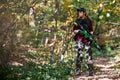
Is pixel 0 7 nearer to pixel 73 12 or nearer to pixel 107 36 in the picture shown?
pixel 73 12

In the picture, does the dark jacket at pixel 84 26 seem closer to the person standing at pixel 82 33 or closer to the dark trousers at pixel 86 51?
the person standing at pixel 82 33

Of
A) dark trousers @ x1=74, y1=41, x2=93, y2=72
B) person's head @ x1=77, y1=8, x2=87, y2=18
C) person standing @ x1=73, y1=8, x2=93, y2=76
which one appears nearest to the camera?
person's head @ x1=77, y1=8, x2=87, y2=18

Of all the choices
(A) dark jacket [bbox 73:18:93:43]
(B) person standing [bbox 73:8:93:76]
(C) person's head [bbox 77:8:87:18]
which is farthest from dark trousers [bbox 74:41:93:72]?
(C) person's head [bbox 77:8:87:18]

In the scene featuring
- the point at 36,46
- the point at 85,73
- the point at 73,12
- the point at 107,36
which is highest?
the point at 73,12

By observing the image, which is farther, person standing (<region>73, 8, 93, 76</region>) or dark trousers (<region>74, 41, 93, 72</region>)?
dark trousers (<region>74, 41, 93, 72</region>)

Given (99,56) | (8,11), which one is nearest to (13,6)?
(8,11)

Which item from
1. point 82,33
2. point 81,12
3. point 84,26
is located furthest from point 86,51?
point 81,12

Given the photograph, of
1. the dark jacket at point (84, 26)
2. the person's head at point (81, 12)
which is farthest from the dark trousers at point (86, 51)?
the person's head at point (81, 12)

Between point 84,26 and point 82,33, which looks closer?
point 82,33

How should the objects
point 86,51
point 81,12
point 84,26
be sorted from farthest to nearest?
point 86,51 < point 84,26 < point 81,12

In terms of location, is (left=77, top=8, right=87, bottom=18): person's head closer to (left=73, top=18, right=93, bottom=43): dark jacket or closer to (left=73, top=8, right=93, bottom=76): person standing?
(left=73, top=8, right=93, bottom=76): person standing

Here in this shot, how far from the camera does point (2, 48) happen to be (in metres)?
8.80

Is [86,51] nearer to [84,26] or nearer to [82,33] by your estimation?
[82,33]

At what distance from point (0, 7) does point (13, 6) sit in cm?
82
